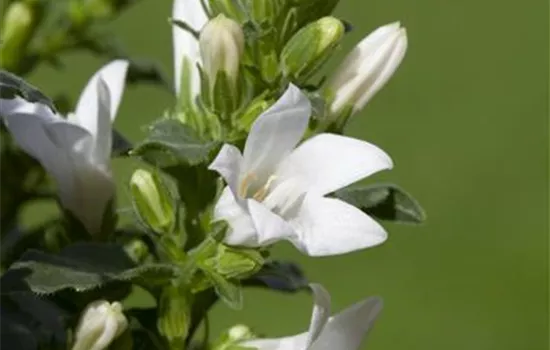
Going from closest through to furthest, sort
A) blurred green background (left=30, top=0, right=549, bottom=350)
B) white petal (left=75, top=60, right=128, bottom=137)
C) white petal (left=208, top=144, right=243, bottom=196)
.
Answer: white petal (left=208, top=144, right=243, bottom=196), white petal (left=75, top=60, right=128, bottom=137), blurred green background (left=30, top=0, right=549, bottom=350)

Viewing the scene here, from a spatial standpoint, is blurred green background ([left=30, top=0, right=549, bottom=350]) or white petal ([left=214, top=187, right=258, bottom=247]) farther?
blurred green background ([left=30, top=0, right=549, bottom=350])

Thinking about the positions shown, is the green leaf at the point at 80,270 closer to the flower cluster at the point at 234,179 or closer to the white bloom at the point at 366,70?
the flower cluster at the point at 234,179

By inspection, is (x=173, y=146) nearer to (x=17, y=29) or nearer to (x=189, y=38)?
(x=189, y=38)

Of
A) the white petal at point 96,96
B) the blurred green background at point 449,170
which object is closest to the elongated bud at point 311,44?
the white petal at point 96,96

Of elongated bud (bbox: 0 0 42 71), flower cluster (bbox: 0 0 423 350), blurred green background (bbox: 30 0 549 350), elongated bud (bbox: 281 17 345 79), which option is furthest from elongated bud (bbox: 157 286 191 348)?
blurred green background (bbox: 30 0 549 350)

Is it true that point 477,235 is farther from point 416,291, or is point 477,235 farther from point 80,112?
point 80,112

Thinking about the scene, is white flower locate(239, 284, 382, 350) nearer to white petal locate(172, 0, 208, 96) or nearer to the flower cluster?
the flower cluster
